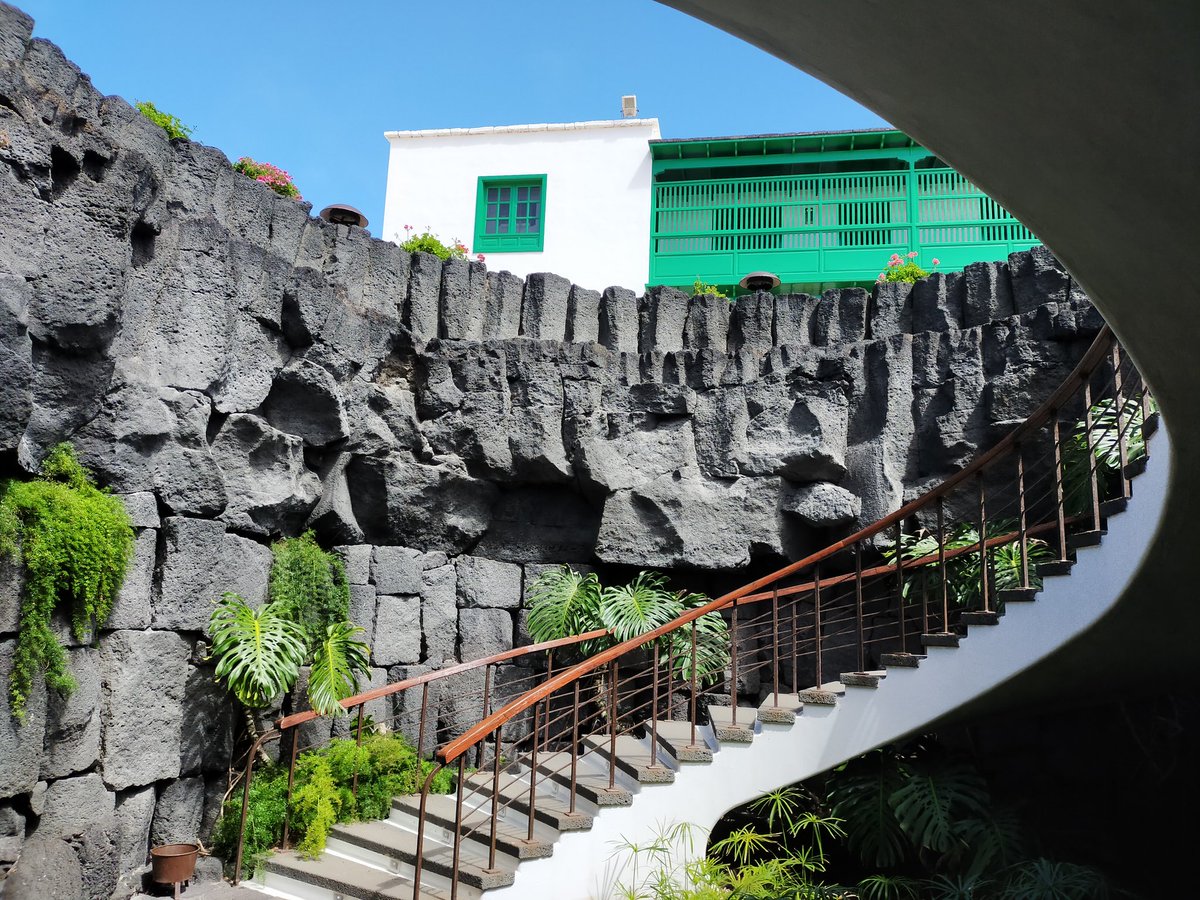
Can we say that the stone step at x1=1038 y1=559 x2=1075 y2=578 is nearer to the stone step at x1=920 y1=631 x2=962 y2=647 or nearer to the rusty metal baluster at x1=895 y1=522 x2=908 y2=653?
the stone step at x1=920 y1=631 x2=962 y2=647

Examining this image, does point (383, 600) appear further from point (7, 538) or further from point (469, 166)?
point (469, 166)

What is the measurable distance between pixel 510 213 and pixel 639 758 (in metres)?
8.16

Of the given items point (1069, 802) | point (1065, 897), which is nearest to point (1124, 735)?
point (1069, 802)

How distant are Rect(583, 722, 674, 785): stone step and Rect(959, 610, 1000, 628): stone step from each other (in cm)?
199

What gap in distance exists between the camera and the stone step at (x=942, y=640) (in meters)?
5.36

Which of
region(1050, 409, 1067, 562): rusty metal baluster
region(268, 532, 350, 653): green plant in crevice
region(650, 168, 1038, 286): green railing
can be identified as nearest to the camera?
region(1050, 409, 1067, 562): rusty metal baluster

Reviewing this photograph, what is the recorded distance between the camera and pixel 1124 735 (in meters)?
6.67

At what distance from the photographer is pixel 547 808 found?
5562 mm

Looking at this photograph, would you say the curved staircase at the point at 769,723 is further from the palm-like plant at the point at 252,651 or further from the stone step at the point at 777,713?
the palm-like plant at the point at 252,651

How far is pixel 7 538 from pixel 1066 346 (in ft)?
24.0

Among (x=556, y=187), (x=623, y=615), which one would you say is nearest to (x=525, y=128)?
(x=556, y=187)

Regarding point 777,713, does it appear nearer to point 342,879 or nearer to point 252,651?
point 342,879

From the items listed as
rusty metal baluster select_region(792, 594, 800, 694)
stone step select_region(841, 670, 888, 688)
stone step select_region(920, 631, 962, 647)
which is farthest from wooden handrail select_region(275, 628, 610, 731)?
stone step select_region(920, 631, 962, 647)

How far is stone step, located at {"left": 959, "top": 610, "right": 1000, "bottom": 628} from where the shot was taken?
520 centimetres
